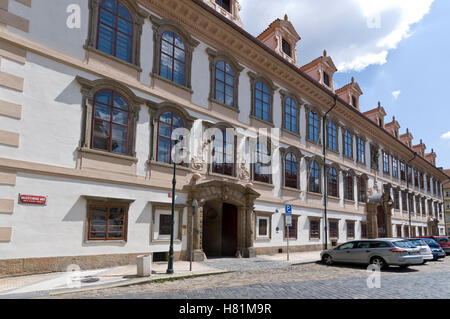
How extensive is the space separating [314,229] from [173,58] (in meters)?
16.2

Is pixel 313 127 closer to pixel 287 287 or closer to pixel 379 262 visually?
pixel 379 262

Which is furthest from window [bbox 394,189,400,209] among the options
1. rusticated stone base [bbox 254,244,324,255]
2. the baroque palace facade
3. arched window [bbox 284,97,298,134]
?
arched window [bbox 284,97,298,134]

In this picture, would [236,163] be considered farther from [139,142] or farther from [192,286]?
[192,286]

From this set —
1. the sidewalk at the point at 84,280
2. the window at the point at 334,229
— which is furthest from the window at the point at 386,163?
the sidewalk at the point at 84,280

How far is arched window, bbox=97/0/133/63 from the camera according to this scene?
46.1ft

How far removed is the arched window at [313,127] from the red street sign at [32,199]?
19459 millimetres

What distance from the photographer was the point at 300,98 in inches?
985

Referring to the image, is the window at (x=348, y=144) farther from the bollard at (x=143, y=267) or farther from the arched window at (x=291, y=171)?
the bollard at (x=143, y=267)

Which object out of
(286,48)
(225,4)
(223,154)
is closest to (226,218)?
(223,154)

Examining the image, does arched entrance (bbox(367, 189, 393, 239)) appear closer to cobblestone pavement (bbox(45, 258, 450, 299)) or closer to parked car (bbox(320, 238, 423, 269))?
parked car (bbox(320, 238, 423, 269))

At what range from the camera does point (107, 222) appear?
1313 centimetres

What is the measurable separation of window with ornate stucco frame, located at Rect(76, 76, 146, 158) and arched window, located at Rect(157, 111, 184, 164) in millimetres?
1329
